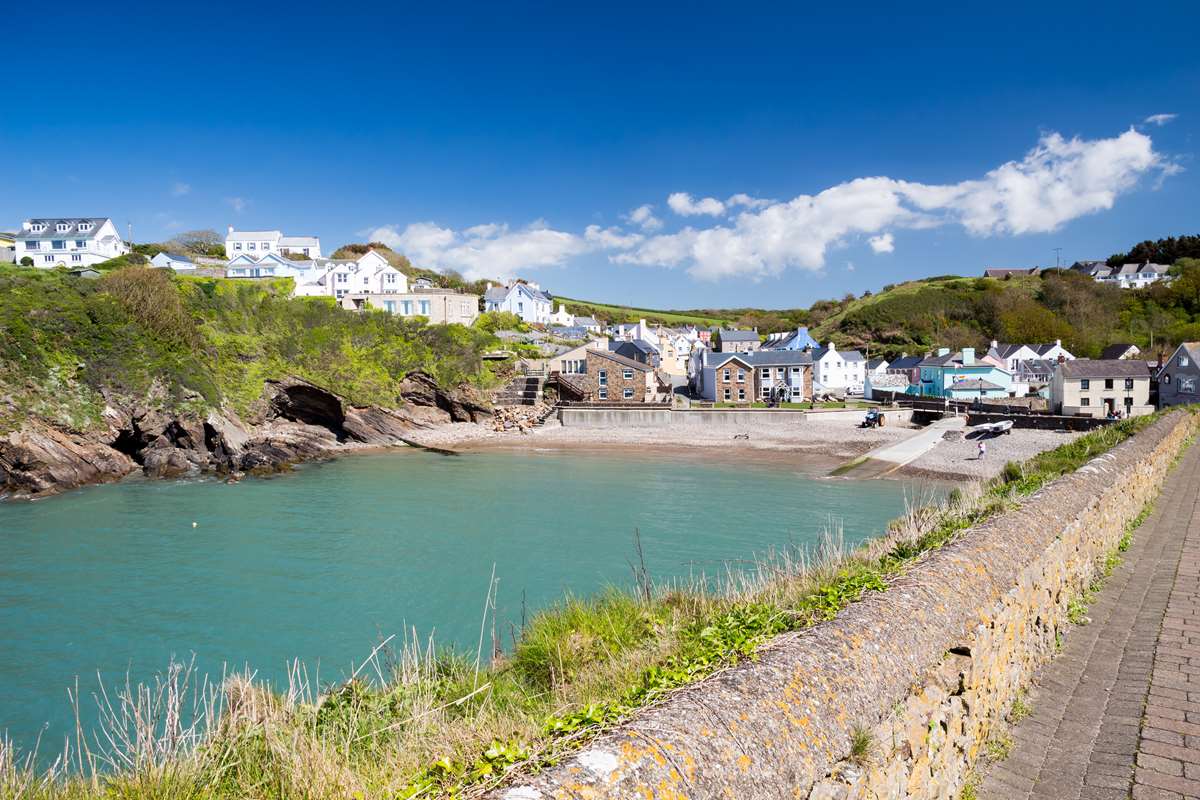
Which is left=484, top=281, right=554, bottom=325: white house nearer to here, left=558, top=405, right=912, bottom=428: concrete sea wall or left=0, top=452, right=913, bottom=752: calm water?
left=558, top=405, right=912, bottom=428: concrete sea wall

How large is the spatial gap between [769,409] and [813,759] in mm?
54777

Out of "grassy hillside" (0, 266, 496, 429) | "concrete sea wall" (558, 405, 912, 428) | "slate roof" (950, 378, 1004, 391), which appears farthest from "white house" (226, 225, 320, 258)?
"slate roof" (950, 378, 1004, 391)

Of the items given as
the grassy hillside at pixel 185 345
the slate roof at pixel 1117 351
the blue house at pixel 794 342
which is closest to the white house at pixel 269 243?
the grassy hillside at pixel 185 345

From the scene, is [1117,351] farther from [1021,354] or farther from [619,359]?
[619,359]

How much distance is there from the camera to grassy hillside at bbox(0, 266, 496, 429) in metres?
34.8

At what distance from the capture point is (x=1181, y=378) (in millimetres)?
51562

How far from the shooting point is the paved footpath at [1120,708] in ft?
13.9

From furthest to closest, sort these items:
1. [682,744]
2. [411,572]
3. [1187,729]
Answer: [411,572]
[1187,729]
[682,744]

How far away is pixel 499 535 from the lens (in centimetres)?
2392

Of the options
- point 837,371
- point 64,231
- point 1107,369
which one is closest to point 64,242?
point 64,231

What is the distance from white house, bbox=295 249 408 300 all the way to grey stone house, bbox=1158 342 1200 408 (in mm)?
76002

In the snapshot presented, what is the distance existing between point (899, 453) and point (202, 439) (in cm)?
4374

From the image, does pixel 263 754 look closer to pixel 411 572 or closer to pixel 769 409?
pixel 411 572

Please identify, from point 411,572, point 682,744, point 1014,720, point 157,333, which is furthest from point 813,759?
point 157,333
